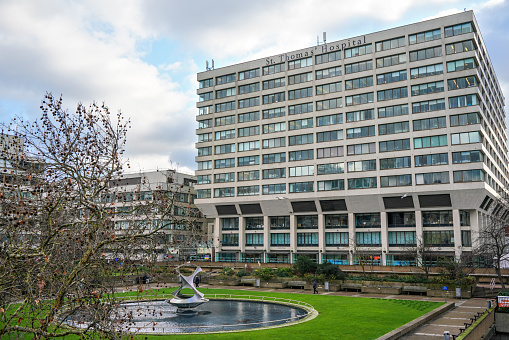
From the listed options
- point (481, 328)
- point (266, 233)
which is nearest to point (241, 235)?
point (266, 233)

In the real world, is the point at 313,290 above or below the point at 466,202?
below

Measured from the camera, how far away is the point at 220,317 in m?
30.7

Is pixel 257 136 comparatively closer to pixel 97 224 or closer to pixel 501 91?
pixel 501 91

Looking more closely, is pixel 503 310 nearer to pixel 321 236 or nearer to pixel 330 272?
pixel 330 272

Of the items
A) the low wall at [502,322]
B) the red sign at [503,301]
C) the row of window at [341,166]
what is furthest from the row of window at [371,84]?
the low wall at [502,322]

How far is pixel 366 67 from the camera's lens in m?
76.2

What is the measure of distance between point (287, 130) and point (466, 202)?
33.1 m

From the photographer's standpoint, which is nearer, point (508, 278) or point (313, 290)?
point (313, 290)

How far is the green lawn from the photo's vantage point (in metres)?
23.7

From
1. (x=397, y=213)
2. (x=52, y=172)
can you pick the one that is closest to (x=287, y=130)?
(x=397, y=213)

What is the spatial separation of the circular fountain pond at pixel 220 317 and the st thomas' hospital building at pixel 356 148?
3555 cm

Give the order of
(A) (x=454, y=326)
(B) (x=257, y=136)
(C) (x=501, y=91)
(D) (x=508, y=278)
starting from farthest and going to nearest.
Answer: (C) (x=501, y=91), (B) (x=257, y=136), (D) (x=508, y=278), (A) (x=454, y=326)

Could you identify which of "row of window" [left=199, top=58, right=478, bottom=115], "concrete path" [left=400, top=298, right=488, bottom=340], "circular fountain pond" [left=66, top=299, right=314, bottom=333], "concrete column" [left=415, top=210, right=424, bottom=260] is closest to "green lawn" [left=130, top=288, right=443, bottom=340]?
"concrete path" [left=400, top=298, right=488, bottom=340]

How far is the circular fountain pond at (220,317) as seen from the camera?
26.1 meters
